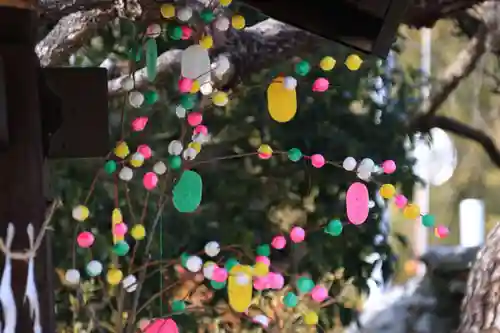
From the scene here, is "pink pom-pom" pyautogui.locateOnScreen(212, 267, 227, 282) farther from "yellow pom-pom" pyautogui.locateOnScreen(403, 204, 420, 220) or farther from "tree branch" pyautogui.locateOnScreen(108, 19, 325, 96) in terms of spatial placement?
"tree branch" pyautogui.locateOnScreen(108, 19, 325, 96)

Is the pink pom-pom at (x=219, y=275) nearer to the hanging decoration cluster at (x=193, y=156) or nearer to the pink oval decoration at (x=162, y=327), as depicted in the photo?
the hanging decoration cluster at (x=193, y=156)

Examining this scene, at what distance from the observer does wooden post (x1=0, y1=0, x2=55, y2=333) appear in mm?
678

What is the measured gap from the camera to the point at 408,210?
3.38 feet

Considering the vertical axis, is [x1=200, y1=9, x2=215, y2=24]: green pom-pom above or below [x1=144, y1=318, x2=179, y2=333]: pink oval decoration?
above

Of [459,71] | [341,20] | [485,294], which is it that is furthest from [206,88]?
[459,71]

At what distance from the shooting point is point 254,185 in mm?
1632

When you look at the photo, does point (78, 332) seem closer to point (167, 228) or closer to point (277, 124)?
point (167, 228)

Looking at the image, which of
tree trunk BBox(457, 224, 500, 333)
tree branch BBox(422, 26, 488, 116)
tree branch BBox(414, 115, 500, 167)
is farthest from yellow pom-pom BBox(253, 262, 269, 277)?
tree branch BBox(422, 26, 488, 116)

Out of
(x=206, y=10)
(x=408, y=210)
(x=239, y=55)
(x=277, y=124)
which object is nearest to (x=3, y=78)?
(x=206, y=10)

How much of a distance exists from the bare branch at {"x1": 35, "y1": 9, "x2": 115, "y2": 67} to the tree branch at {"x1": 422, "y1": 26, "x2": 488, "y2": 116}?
1332 mm

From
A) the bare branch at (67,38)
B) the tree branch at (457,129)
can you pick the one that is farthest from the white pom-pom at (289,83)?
the tree branch at (457,129)

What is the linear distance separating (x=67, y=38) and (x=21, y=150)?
59 centimetres

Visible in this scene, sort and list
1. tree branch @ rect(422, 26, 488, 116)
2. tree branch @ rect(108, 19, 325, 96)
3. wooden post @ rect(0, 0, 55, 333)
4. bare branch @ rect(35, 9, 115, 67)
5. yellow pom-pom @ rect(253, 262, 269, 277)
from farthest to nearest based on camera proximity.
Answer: tree branch @ rect(422, 26, 488, 116) < tree branch @ rect(108, 19, 325, 96) < bare branch @ rect(35, 9, 115, 67) < yellow pom-pom @ rect(253, 262, 269, 277) < wooden post @ rect(0, 0, 55, 333)

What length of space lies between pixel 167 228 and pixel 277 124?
1.24ft
